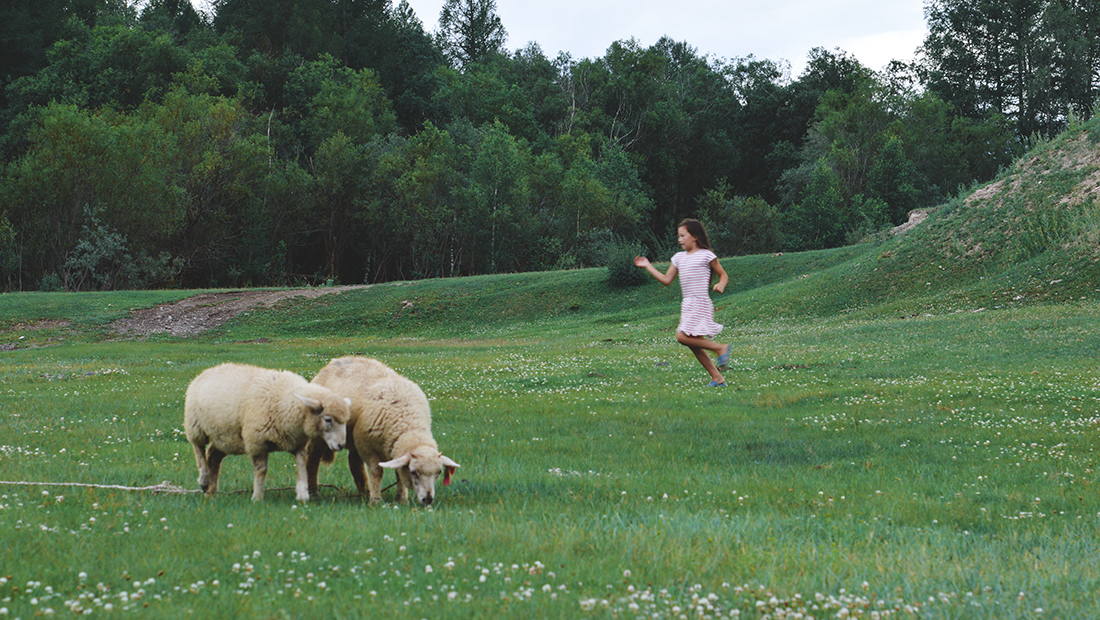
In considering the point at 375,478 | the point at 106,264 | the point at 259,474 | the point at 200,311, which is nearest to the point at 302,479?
the point at 259,474

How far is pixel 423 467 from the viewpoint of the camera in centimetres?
955

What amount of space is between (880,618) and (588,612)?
5.91ft

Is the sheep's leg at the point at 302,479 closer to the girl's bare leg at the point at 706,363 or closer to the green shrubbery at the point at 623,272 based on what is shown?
the girl's bare leg at the point at 706,363

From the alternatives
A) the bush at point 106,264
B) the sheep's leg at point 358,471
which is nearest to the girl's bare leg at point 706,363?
the sheep's leg at point 358,471

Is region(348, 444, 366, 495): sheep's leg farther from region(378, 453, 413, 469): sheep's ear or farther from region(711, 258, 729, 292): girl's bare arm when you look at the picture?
region(711, 258, 729, 292): girl's bare arm

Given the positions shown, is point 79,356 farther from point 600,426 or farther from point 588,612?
point 588,612

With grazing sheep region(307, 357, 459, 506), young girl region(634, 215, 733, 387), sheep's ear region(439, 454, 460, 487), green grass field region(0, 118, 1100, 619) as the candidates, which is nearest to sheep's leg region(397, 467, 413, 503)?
grazing sheep region(307, 357, 459, 506)

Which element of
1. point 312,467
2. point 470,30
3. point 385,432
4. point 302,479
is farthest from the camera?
point 470,30

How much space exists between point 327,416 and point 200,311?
51652mm

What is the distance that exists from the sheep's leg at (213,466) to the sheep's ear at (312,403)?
1.54 m

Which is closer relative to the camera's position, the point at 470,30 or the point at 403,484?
the point at 403,484

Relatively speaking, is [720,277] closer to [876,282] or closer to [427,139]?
[876,282]

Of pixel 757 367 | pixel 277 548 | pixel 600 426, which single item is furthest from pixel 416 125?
pixel 277 548

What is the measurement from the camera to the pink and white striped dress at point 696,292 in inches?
744
